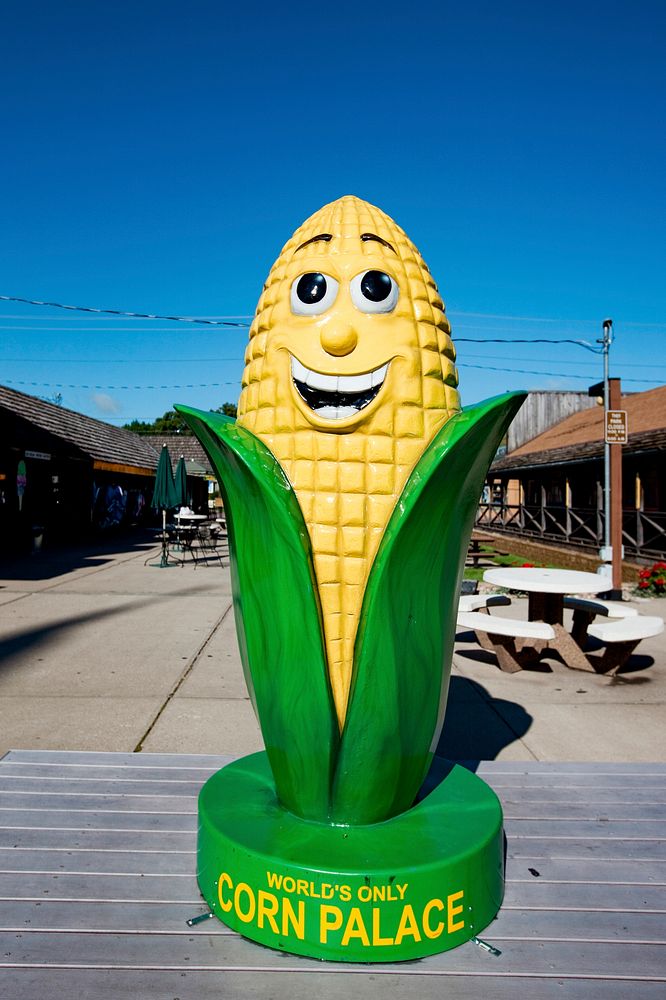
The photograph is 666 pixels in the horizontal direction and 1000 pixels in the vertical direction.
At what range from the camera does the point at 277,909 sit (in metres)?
2.16

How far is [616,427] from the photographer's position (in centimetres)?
1021

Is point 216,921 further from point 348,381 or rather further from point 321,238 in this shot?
point 321,238

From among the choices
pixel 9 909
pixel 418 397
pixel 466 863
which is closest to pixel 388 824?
pixel 466 863

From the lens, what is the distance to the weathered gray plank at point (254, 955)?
2.04 metres

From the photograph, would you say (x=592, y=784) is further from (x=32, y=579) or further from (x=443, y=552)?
(x=32, y=579)

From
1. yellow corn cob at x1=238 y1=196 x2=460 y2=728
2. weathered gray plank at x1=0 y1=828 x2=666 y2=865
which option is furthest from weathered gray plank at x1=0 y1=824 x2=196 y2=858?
yellow corn cob at x1=238 y1=196 x2=460 y2=728

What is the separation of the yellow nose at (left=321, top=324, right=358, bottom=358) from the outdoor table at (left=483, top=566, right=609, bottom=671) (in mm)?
4609

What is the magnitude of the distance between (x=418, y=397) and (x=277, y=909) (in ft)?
6.01

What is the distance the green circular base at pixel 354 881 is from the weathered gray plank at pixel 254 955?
2.6 inches

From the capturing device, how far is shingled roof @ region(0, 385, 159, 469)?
17.9 meters

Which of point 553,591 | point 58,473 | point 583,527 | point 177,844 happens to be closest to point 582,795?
point 177,844

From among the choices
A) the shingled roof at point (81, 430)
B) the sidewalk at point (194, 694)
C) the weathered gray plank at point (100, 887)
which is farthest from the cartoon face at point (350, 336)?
the shingled roof at point (81, 430)

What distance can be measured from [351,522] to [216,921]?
1.48 m

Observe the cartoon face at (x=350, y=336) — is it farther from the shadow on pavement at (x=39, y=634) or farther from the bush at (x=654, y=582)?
the bush at (x=654, y=582)
